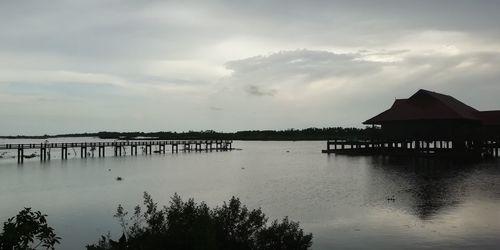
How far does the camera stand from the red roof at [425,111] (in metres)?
63.6

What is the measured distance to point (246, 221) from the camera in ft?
42.7

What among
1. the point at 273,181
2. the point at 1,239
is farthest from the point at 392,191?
the point at 1,239

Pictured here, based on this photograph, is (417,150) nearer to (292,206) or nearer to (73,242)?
(292,206)

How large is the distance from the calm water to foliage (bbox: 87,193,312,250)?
4.46 metres

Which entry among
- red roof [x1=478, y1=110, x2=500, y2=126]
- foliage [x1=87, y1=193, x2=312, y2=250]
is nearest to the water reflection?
foliage [x1=87, y1=193, x2=312, y2=250]

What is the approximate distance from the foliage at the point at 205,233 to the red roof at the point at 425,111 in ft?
182

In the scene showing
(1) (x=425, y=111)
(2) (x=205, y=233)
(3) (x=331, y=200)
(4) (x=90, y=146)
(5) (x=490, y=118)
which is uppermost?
(1) (x=425, y=111)

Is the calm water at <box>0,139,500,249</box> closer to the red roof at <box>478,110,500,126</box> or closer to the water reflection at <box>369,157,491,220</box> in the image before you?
the water reflection at <box>369,157,491,220</box>

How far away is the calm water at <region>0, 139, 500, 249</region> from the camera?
1798cm

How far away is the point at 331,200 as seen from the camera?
27.4 m

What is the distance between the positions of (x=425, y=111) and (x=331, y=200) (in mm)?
42800

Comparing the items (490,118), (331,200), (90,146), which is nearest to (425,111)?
(490,118)

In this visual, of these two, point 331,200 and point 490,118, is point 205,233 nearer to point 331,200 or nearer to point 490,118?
point 331,200

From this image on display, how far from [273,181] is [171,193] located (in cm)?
1023
